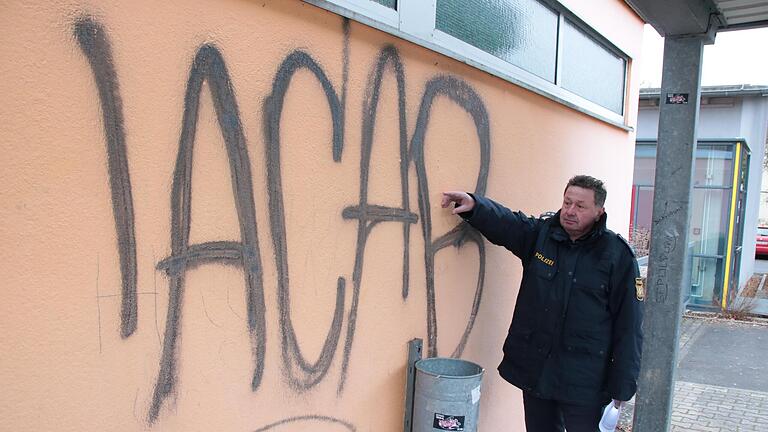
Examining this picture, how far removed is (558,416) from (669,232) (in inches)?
50.0

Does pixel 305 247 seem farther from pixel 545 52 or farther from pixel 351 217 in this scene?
pixel 545 52

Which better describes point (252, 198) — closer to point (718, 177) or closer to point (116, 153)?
point (116, 153)

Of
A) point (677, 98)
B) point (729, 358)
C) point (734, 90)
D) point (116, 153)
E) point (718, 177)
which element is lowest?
point (729, 358)

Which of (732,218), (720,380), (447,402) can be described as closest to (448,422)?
(447,402)

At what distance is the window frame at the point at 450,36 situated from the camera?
7.99ft

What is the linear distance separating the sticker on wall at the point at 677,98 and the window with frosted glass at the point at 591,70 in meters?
1.05

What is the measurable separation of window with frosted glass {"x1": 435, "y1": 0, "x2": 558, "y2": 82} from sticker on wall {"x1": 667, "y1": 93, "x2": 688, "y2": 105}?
2.95 ft

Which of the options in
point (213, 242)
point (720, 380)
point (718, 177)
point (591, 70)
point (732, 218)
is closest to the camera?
point (213, 242)

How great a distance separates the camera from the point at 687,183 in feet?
11.3

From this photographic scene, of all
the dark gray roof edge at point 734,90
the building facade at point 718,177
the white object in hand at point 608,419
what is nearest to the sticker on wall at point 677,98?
the white object in hand at point 608,419

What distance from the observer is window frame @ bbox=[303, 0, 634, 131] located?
2.44 m

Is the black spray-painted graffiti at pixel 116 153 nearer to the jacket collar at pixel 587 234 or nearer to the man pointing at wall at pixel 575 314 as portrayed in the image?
the man pointing at wall at pixel 575 314

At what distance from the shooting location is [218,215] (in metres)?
1.92

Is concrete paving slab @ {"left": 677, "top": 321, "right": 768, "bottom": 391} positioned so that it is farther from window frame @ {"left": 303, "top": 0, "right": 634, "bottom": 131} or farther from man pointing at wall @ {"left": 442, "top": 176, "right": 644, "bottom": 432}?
man pointing at wall @ {"left": 442, "top": 176, "right": 644, "bottom": 432}
